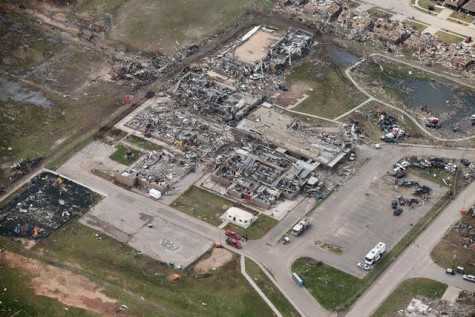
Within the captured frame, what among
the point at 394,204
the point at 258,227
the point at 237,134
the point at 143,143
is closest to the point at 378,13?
the point at 237,134

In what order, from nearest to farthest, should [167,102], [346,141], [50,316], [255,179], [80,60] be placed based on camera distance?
[50,316] → [255,179] → [346,141] → [167,102] → [80,60]

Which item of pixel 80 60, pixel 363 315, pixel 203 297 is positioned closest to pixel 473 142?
pixel 363 315

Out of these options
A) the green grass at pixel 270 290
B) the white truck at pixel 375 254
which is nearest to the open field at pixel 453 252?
the white truck at pixel 375 254

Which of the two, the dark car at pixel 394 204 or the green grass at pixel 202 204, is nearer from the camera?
the green grass at pixel 202 204

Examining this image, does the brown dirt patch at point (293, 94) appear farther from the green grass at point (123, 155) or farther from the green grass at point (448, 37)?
the green grass at point (448, 37)

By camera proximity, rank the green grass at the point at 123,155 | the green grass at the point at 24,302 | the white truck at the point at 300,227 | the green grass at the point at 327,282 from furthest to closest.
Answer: the green grass at the point at 123,155
the white truck at the point at 300,227
the green grass at the point at 327,282
the green grass at the point at 24,302

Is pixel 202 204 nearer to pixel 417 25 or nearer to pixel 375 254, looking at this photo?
pixel 375 254

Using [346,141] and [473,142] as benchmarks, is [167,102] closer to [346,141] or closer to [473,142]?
[346,141]
